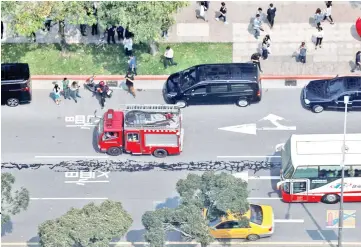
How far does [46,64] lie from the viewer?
5366 centimetres

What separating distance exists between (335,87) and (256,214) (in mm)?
9435

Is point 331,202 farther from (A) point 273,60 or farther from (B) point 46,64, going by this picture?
(B) point 46,64

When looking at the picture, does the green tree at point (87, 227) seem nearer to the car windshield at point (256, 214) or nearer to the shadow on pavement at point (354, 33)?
the car windshield at point (256, 214)

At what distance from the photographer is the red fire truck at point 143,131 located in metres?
47.8

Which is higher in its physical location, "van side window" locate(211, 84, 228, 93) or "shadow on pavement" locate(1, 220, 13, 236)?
"van side window" locate(211, 84, 228, 93)

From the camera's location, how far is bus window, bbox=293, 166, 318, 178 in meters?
44.7

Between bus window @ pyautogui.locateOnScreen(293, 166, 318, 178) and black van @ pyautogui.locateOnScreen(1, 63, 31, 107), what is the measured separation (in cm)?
1478

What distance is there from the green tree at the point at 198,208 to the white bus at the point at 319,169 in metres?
4.26

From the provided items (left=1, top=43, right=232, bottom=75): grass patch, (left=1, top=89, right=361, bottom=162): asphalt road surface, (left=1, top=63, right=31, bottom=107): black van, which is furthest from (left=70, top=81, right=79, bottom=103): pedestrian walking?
(left=1, top=63, right=31, bottom=107): black van

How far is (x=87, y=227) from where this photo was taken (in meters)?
38.3

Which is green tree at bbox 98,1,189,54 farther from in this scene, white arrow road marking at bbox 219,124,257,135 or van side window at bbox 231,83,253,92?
white arrow road marking at bbox 219,124,257,135

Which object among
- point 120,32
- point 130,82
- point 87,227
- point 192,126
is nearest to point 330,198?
point 192,126

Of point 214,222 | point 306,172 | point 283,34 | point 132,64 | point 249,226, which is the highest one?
point 283,34

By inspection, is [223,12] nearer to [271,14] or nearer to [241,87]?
[271,14]
